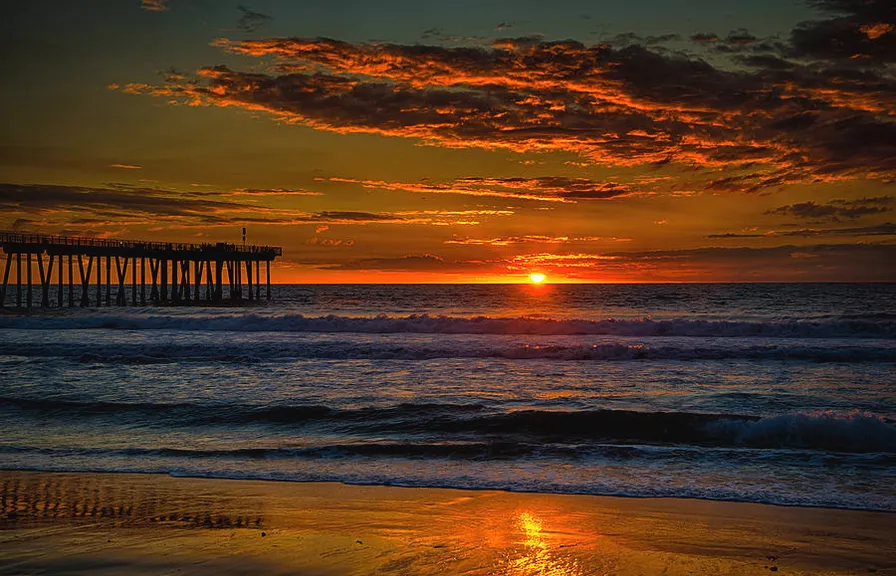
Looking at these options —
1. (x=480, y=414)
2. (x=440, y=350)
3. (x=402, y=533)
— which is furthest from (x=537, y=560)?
(x=440, y=350)

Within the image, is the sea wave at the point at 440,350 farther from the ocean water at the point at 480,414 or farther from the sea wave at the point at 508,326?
the sea wave at the point at 508,326

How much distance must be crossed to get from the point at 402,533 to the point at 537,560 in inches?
60.4

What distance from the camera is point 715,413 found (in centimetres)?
1427

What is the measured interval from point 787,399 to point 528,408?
19.3 ft

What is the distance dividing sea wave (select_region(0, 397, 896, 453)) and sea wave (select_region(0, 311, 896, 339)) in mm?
21449

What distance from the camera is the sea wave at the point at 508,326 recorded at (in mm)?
33938

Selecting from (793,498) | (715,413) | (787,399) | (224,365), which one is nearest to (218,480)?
(793,498)

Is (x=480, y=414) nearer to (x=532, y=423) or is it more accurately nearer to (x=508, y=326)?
(x=532, y=423)

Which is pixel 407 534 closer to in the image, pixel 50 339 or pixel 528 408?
pixel 528 408

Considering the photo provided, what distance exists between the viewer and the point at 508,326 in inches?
1480

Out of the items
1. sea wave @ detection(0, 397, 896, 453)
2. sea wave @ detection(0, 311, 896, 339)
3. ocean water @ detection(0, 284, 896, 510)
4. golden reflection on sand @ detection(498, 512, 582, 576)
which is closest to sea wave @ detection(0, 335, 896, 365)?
ocean water @ detection(0, 284, 896, 510)

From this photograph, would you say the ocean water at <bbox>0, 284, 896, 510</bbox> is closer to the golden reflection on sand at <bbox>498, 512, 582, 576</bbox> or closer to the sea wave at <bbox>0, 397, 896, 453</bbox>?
the sea wave at <bbox>0, 397, 896, 453</bbox>

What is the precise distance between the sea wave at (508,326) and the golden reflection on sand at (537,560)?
1130 inches

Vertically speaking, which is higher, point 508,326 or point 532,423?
point 532,423
